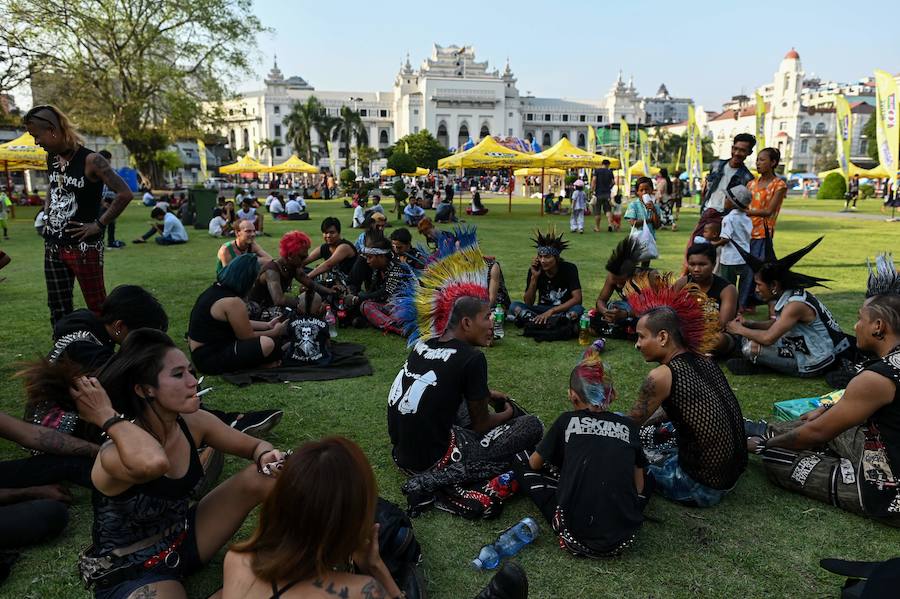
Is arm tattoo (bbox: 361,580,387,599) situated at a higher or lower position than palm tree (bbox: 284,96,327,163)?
lower

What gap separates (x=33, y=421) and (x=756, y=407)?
197 inches

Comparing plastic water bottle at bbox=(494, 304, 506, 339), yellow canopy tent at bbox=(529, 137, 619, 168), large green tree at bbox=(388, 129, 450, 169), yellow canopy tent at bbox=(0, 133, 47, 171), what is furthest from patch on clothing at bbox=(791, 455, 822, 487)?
large green tree at bbox=(388, 129, 450, 169)

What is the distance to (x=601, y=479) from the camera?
109 inches

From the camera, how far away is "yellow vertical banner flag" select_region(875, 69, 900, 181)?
1758 cm

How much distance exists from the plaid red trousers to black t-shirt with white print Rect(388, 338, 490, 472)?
292 centimetres

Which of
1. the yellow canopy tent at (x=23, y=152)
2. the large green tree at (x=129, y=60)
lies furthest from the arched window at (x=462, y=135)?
the yellow canopy tent at (x=23, y=152)

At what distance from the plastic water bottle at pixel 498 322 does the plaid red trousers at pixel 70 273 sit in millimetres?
3856

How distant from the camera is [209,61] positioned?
3291cm

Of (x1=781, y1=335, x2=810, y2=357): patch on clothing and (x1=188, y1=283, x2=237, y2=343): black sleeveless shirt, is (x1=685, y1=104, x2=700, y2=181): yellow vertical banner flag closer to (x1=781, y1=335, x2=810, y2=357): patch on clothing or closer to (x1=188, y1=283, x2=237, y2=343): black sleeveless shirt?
(x1=781, y1=335, x2=810, y2=357): patch on clothing

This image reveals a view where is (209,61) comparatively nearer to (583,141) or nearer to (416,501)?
(416,501)

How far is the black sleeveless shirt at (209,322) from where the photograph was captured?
502cm

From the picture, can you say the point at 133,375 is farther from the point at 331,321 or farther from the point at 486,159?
the point at 486,159

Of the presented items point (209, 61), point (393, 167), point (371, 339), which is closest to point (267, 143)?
point (393, 167)

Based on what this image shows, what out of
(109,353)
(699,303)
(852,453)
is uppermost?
(699,303)
